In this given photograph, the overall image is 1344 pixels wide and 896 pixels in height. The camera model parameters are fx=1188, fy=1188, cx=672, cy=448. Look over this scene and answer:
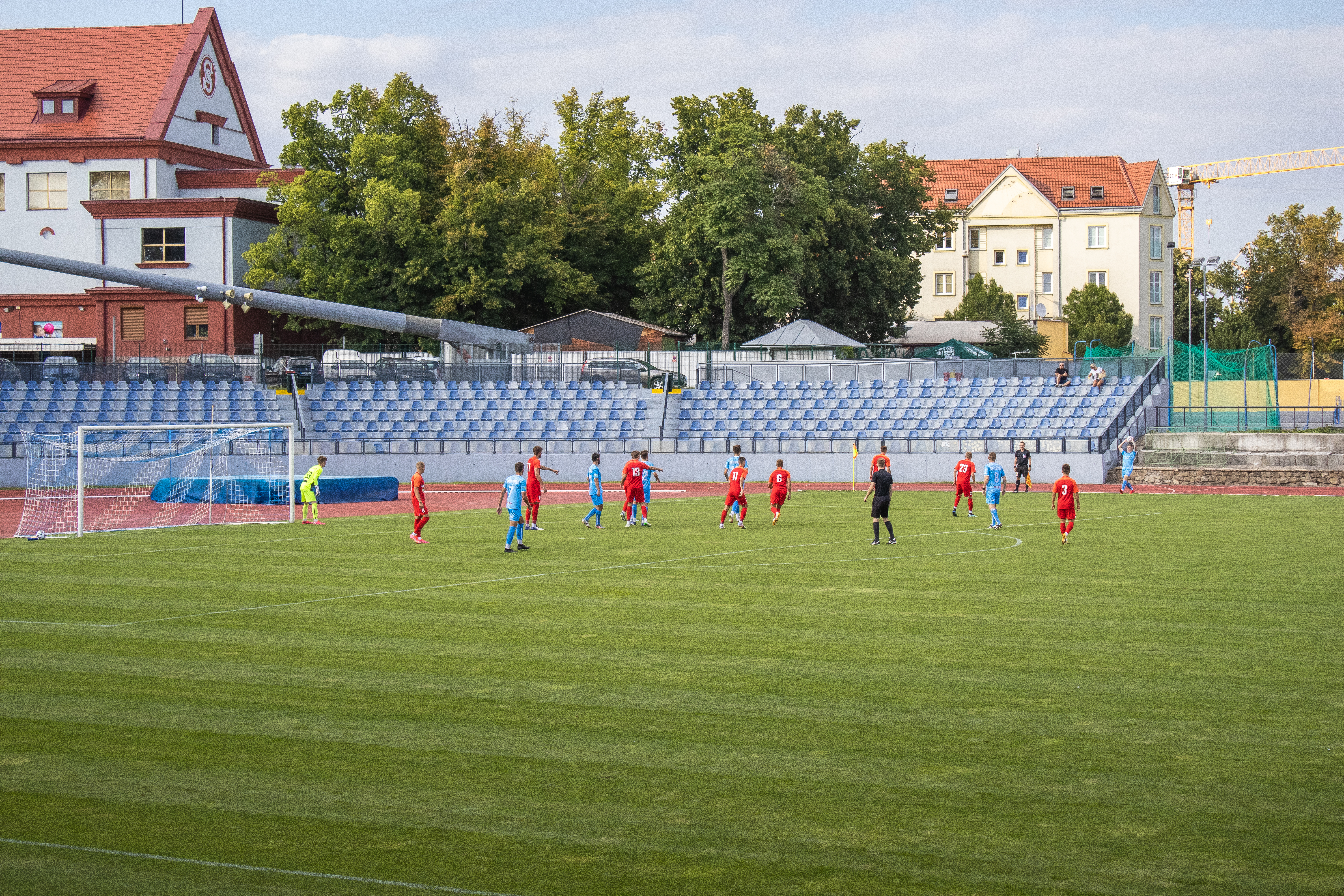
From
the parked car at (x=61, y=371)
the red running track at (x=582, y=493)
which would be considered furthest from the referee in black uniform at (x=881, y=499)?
the parked car at (x=61, y=371)

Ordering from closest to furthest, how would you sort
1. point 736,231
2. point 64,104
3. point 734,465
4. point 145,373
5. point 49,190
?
point 734,465, point 145,373, point 736,231, point 49,190, point 64,104

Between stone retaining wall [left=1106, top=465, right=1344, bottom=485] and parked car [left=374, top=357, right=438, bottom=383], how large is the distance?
26054 millimetres

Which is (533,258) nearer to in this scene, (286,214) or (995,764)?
(286,214)

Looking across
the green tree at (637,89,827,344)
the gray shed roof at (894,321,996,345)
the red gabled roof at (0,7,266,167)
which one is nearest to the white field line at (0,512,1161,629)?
the green tree at (637,89,827,344)

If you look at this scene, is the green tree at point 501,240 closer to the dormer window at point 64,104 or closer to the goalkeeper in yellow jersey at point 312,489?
the dormer window at point 64,104

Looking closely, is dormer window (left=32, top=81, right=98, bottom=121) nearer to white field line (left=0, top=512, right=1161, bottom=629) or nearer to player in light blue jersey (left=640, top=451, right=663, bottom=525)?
player in light blue jersey (left=640, top=451, right=663, bottom=525)

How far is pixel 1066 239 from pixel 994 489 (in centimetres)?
6368

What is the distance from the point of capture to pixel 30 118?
5809 centimetres

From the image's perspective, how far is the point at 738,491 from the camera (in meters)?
24.0

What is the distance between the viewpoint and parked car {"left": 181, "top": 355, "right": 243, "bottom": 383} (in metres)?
45.2

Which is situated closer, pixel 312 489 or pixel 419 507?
pixel 419 507

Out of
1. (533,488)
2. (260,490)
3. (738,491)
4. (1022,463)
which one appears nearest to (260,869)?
(533,488)

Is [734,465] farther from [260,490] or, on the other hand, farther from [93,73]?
[93,73]

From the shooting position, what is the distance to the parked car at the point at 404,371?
46312mm
